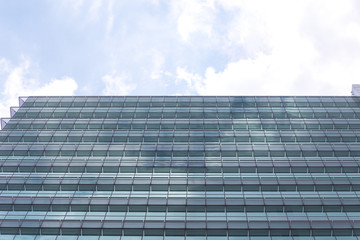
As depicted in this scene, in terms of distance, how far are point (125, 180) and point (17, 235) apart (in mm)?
14613

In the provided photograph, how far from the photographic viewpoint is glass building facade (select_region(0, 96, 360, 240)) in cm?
4541

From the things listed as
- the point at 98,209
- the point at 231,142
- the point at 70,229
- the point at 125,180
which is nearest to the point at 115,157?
the point at 125,180

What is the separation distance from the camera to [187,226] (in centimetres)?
4481

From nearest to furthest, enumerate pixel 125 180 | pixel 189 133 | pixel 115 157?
pixel 125 180 → pixel 115 157 → pixel 189 133

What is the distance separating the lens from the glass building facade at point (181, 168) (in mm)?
45406

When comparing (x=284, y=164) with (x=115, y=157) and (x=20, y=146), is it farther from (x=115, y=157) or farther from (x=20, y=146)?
(x=20, y=146)

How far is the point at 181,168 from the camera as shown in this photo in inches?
2106

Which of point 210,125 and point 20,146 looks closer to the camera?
point 20,146

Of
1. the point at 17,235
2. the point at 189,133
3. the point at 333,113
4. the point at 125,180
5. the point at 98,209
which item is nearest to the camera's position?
the point at 17,235

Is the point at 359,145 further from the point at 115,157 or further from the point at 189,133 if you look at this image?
the point at 115,157

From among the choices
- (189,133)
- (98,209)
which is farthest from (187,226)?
(189,133)

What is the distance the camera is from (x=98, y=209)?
4766cm

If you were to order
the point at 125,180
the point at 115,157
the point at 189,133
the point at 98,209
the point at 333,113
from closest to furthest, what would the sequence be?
1. the point at 98,209
2. the point at 125,180
3. the point at 115,157
4. the point at 189,133
5. the point at 333,113

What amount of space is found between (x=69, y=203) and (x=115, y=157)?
1029 centimetres
